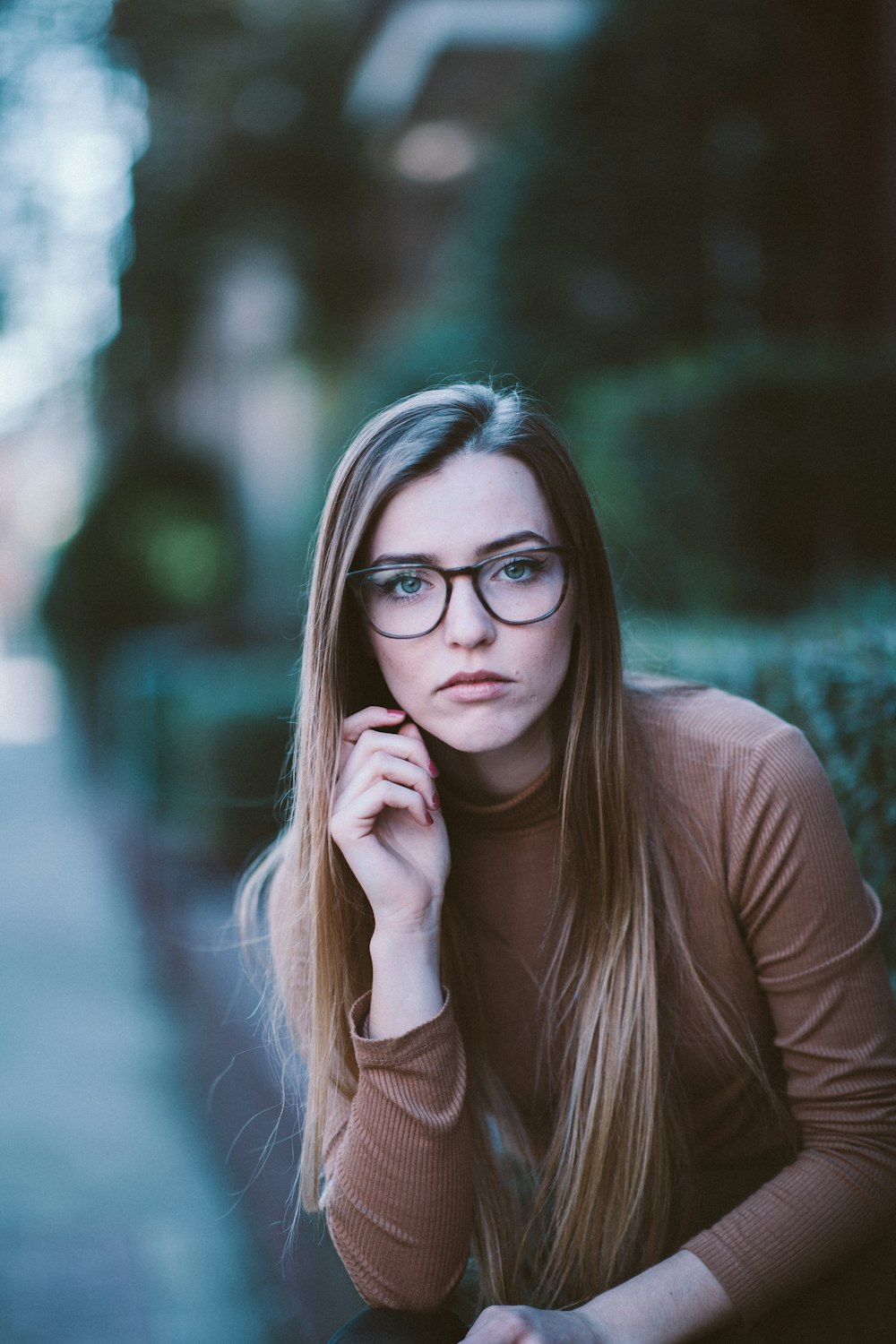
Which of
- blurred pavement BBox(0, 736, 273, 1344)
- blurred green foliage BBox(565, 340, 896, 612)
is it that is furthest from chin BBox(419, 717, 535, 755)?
blurred green foliage BBox(565, 340, 896, 612)

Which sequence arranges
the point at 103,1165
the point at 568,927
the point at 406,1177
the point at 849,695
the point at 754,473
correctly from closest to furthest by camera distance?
the point at 406,1177, the point at 568,927, the point at 849,695, the point at 103,1165, the point at 754,473

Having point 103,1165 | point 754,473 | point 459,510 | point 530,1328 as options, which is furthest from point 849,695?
point 754,473

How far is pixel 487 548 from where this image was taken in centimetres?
184

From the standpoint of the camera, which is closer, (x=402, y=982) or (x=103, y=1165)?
(x=402, y=982)

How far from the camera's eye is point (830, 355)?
5.67 metres

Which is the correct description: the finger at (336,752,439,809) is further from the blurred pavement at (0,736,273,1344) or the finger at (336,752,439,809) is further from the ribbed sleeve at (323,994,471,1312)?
the blurred pavement at (0,736,273,1344)

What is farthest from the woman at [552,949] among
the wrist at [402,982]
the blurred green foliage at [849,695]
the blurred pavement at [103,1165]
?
the blurred pavement at [103,1165]

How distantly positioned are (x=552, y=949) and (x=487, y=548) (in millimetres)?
731

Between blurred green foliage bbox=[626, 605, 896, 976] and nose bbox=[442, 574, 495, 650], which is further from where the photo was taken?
blurred green foliage bbox=[626, 605, 896, 976]

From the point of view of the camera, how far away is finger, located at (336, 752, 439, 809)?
1.94m

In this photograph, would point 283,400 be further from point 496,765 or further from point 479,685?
point 479,685

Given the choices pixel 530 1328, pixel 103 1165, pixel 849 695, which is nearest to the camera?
pixel 530 1328

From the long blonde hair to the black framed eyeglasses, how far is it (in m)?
0.06

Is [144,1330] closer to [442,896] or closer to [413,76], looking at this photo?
[442,896]
